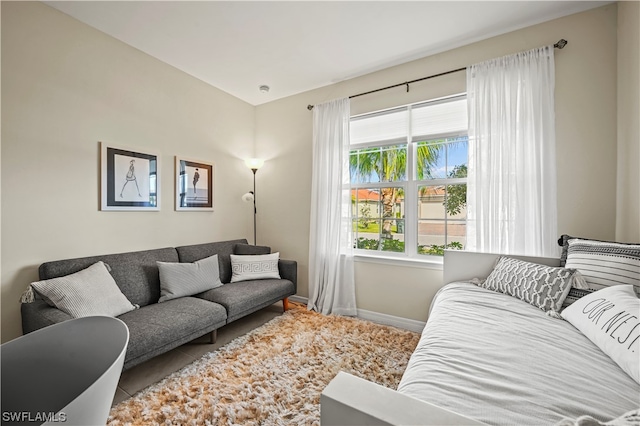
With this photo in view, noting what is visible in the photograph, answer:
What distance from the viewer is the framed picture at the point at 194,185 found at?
2.91 m

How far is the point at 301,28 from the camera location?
2.25 meters

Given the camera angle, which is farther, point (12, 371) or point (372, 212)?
point (372, 212)

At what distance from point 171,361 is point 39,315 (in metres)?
0.89

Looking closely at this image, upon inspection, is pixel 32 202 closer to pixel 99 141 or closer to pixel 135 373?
pixel 99 141

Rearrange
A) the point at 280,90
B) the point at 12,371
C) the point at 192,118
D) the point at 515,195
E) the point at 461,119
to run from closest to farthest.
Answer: the point at 12,371 < the point at 515,195 < the point at 461,119 < the point at 192,118 < the point at 280,90

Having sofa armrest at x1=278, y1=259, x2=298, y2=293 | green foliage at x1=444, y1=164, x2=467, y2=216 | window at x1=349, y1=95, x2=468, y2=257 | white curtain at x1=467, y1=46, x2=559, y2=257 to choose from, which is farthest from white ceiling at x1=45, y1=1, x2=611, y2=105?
sofa armrest at x1=278, y1=259, x2=298, y2=293

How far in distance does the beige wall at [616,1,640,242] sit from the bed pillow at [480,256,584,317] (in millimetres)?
564

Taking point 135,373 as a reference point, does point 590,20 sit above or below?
above

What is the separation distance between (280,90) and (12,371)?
3335 mm

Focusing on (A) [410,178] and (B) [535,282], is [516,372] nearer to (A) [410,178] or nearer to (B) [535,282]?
(B) [535,282]

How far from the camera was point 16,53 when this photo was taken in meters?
1.87

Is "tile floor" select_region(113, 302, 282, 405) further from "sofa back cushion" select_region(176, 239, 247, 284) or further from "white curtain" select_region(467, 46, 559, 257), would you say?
"white curtain" select_region(467, 46, 559, 257)

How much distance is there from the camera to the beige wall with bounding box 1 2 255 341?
1868 mm

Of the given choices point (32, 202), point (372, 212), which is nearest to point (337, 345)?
point (372, 212)
